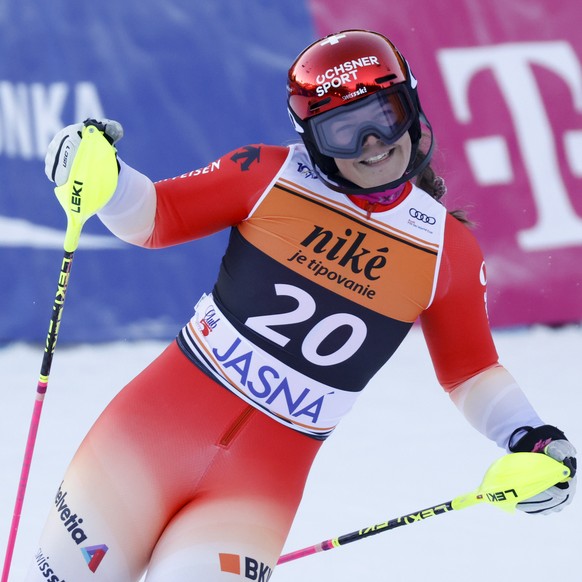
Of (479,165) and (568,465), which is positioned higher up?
(479,165)

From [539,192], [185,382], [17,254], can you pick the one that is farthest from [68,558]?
[539,192]

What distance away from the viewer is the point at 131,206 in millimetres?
2348

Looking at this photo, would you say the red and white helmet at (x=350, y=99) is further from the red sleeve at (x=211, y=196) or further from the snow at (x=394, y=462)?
the snow at (x=394, y=462)

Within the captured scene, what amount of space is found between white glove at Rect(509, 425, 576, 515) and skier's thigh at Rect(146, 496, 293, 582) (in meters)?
0.58

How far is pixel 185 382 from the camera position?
2.49 meters

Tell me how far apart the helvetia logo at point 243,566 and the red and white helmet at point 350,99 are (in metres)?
0.83

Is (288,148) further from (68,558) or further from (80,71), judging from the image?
(80,71)

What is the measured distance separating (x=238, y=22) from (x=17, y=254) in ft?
4.78

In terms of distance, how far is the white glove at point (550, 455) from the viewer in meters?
2.46

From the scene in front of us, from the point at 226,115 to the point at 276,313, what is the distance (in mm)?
2698

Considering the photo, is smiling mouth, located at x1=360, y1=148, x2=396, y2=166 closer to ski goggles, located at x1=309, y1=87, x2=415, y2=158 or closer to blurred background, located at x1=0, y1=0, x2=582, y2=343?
ski goggles, located at x1=309, y1=87, x2=415, y2=158

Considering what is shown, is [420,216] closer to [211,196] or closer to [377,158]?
[377,158]

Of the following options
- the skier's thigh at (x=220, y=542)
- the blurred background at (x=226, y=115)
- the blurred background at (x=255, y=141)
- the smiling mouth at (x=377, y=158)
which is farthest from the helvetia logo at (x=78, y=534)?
the blurred background at (x=226, y=115)

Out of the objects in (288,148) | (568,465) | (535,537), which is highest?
(288,148)
